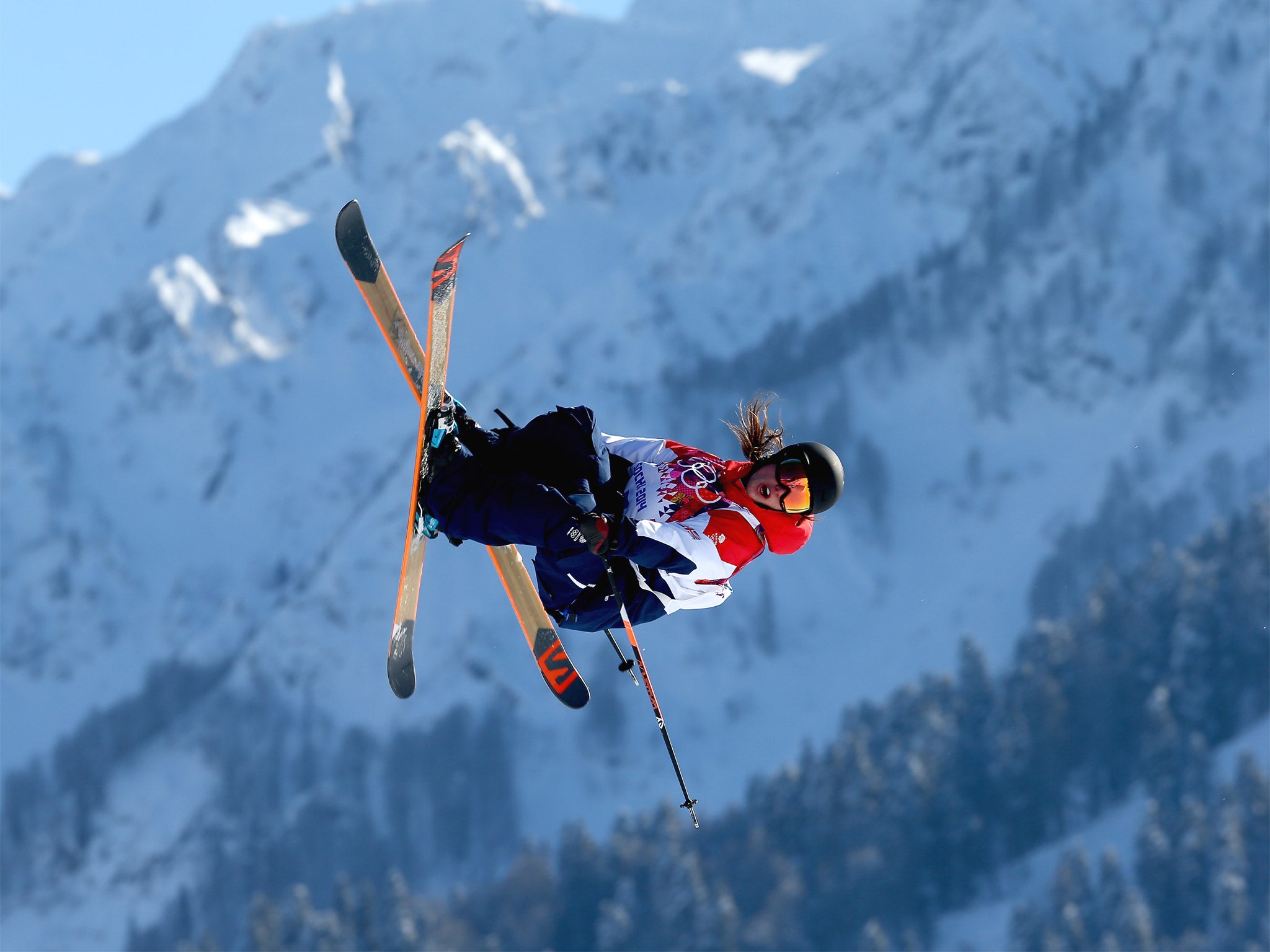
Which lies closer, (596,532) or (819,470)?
(596,532)

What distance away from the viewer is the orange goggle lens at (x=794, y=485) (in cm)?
846

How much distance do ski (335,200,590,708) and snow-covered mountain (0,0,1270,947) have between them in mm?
80387

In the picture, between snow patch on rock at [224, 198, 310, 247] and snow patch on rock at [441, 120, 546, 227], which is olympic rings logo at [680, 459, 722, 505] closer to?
snow patch on rock at [441, 120, 546, 227]

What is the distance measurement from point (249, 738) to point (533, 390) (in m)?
44.1

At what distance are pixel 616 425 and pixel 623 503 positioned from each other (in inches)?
4943

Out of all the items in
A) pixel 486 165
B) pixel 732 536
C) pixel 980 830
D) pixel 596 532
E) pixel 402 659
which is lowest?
pixel 980 830

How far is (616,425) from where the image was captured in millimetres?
134625

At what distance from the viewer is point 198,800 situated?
113250 millimetres

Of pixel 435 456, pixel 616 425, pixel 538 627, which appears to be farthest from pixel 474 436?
pixel 616 425

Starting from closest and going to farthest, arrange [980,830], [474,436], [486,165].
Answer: [474,436] < [980,830] < [486,165]

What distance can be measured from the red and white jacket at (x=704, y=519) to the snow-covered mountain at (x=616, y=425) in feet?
271

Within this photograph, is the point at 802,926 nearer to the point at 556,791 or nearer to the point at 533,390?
the point at 556,791

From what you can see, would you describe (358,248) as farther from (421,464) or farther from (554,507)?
(554,507)

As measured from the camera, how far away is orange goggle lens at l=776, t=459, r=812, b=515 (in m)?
8.46
